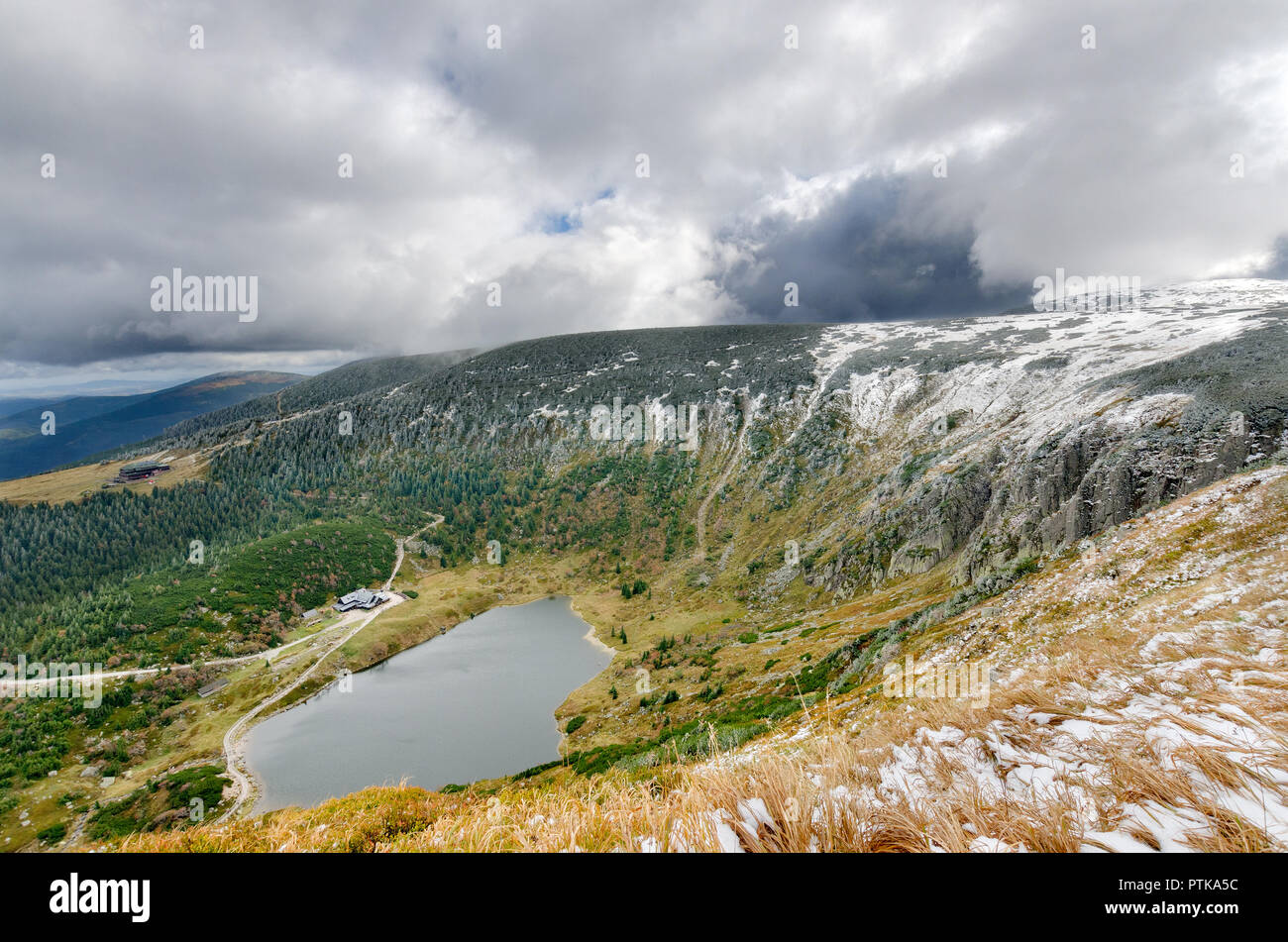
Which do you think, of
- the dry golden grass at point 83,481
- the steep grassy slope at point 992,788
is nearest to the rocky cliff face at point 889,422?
the dry golden grass at point 83,481

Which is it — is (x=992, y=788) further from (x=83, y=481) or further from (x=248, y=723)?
(x=83, y=481)

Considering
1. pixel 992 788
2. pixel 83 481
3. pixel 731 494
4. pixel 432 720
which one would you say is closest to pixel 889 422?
pixel 731 494

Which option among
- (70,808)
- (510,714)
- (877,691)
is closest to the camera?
(877,691)

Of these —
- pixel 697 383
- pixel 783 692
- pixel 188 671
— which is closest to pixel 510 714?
pixel 783 692

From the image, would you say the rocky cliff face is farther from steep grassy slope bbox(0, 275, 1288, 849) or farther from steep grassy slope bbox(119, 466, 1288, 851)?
steep grassy slope bbox(119, 466, 1288, 851)

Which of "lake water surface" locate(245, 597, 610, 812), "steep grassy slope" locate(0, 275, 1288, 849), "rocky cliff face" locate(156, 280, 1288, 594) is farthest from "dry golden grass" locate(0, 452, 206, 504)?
"lake water surface" locate(245, 597, 610, 812)

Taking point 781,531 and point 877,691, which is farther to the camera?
point 781,531

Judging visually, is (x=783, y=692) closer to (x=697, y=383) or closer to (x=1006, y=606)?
(x=1006, y=606)

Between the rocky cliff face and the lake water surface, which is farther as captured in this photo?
the lake water surface

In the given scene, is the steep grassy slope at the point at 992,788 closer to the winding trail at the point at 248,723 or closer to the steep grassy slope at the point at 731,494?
the steep grassy slope at the point at 731,494
